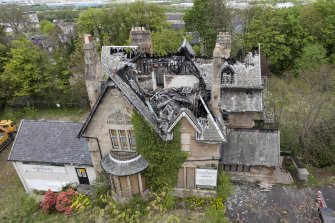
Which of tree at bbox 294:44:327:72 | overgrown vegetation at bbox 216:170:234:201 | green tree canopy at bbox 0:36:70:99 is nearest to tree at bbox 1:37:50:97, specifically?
green tree canopy at bbox 0:36:70:99

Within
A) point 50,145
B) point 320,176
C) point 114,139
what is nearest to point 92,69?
point 114,139

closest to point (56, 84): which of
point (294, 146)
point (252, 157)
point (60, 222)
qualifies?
point (60, 222)

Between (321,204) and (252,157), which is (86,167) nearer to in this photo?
(252,157)

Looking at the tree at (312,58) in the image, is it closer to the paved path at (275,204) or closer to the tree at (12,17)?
the paved path at (275,204)

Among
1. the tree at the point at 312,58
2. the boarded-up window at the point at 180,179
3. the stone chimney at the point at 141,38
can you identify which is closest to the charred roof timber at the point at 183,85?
the stone chimney at the point at 141,38

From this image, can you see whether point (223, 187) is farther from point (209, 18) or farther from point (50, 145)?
point (209, 18)

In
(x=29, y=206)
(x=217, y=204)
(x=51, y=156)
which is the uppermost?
(x=51, y=156)
